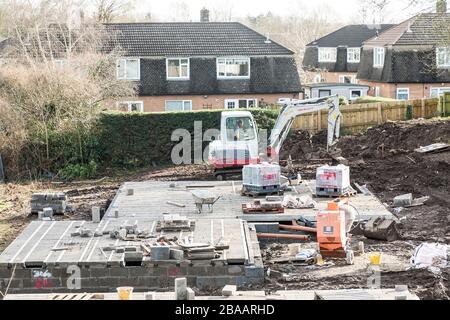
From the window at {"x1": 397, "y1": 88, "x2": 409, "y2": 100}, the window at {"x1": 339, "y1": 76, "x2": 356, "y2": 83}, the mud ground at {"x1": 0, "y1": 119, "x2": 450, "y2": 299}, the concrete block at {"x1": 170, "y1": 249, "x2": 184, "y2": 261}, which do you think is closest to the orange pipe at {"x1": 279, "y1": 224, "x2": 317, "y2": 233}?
Result: the mud ground at {"x1": 0, "y1": 119, "x2": 450, "y2": 299}

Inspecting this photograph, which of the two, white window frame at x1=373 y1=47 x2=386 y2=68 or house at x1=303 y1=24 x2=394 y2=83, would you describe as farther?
house at x1=303 y1=24 x2=394 y2=83

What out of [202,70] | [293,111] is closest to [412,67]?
[202,70]

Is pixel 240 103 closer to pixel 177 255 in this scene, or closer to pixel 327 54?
pixel 327 54

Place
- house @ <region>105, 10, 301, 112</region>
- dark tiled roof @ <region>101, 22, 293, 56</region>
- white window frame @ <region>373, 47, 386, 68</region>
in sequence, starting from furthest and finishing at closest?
white window frame @ <region>373, 47, 386, 68</region>, dark tiled roof @ <region>101, 22, 293, 56</region>, house @ <region>105, 10, 301, 112</region>

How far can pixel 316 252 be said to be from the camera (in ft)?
60.9

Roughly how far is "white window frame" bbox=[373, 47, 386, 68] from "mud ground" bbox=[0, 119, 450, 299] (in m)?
17.2

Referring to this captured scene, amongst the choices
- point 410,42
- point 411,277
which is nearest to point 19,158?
point 411,277

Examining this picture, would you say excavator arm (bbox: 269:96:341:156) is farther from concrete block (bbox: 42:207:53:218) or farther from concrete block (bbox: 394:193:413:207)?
concrete block (bbox: 42:207:53:218)

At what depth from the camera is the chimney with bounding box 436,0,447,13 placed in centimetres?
3175

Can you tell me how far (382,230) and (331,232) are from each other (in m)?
2.31

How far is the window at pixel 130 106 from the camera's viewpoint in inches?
1658

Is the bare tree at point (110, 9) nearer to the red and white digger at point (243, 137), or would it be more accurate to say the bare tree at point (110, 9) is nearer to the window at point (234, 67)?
the window at point (234, 67)

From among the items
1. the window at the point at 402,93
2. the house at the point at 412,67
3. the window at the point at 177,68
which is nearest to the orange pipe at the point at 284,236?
the window at the point at 177,68

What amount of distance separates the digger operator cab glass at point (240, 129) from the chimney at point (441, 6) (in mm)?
8102
